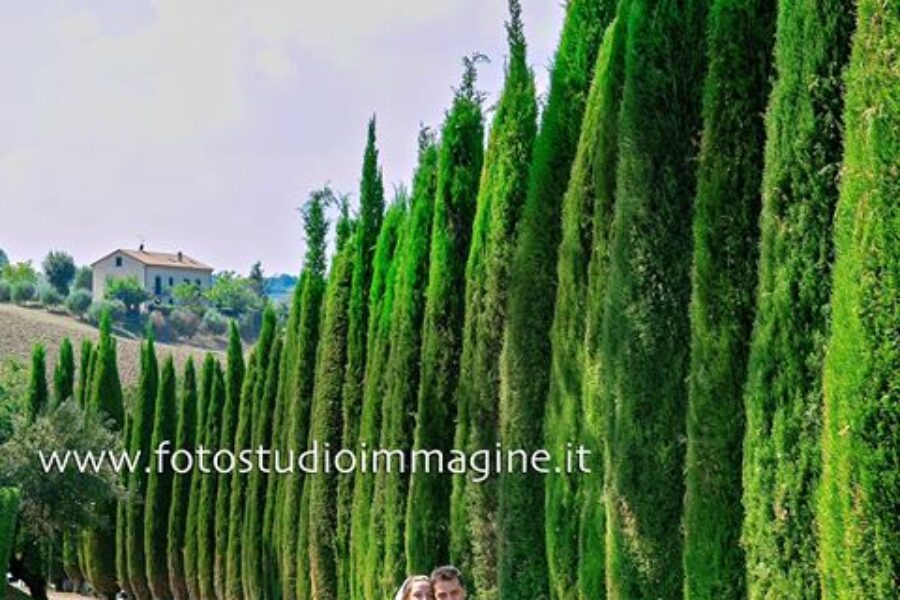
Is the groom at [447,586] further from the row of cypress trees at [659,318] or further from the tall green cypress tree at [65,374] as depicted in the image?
the tall green cypress tree at [65,374]

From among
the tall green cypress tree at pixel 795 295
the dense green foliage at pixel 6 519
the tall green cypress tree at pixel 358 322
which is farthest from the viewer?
the tall green cypress tree at pixel 358 322

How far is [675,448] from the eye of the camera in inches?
281

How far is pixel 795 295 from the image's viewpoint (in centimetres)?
570

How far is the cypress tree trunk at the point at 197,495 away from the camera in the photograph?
25.9m

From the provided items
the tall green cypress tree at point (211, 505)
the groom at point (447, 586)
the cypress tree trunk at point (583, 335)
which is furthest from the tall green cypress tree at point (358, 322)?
the groom at point (447, 586)

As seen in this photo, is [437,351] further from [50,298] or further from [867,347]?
[50,298]

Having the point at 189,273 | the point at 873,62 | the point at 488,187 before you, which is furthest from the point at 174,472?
the point at 189,273

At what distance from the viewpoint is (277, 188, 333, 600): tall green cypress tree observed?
19203 mm

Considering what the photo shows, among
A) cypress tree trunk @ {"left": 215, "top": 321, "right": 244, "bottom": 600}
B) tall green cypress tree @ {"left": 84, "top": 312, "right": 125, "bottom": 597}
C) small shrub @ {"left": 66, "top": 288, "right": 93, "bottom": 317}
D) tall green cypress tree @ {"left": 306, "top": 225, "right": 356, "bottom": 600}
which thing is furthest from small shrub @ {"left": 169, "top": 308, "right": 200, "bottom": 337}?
tall green cypress tree @ {"left": 306, "top": 225, "right": 356, "bottom": 600}

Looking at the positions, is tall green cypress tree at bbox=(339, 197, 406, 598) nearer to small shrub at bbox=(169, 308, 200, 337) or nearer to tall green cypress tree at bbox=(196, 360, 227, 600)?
tall green cypress tree at bbox=(196, 360, 227, 600)

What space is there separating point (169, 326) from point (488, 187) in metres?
77.8

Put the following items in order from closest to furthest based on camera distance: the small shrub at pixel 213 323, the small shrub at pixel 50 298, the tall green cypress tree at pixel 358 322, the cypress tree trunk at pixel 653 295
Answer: the cypress tree trunk at pixel 653 295, the tall green cypress tree at pixel 358 322, the small shrub at pixel 50 298, the small shrub at pixel 213 323

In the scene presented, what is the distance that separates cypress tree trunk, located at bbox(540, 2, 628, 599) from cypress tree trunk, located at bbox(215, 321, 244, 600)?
16.5m

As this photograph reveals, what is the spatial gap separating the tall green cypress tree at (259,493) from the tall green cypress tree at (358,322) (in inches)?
221
